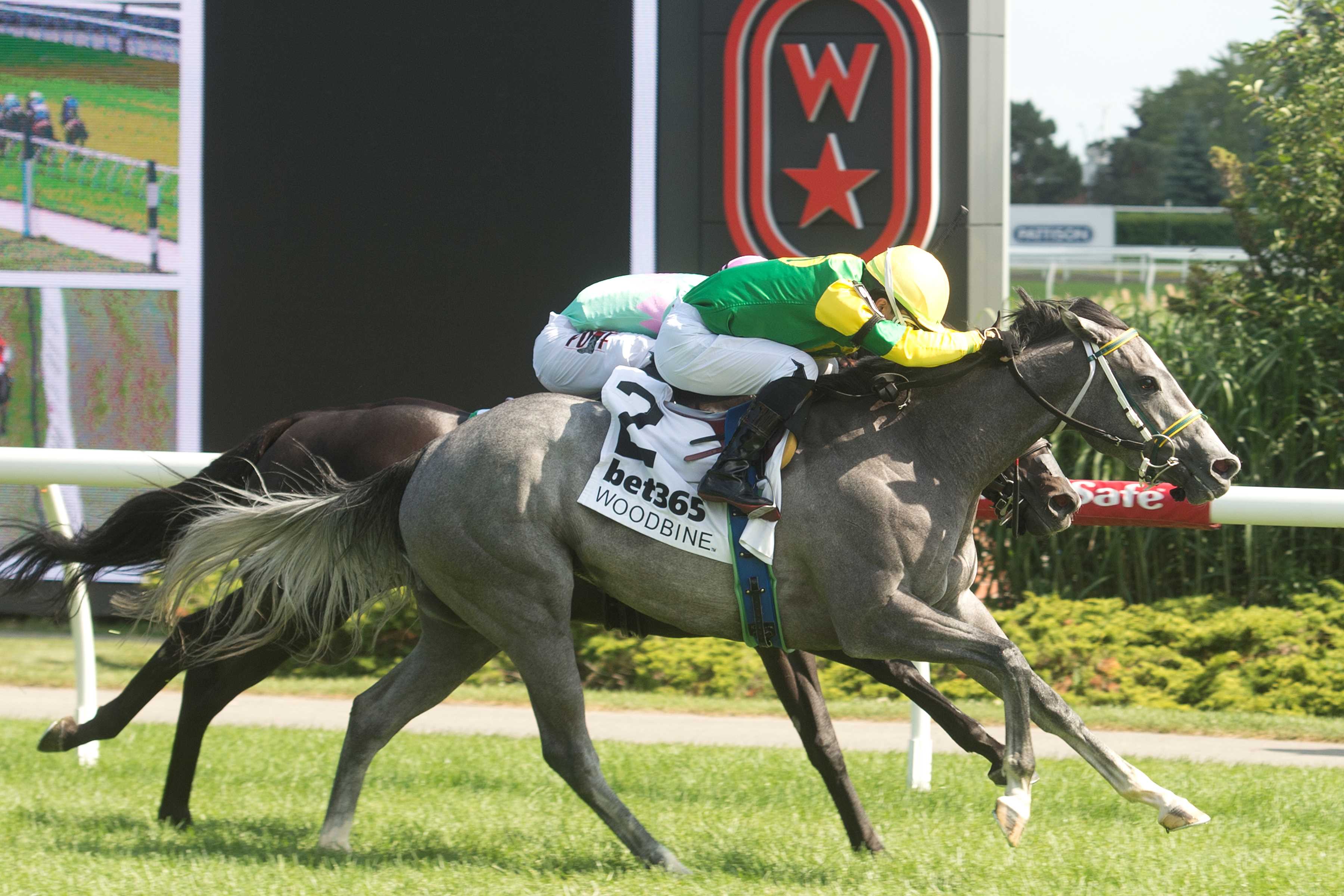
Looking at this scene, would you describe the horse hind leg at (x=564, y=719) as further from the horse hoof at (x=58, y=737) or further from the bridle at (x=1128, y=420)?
the horse hoof at (x=58, y=737)

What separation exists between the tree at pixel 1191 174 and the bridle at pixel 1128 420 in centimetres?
5868

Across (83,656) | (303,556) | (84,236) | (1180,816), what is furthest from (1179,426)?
(84,236)

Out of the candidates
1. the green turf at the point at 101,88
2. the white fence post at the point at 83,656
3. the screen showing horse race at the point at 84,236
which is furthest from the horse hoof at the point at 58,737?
the green turf at the point at 101,88

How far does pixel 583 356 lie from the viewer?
4.70 meters

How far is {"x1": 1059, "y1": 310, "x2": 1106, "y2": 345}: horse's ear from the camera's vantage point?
415 cm

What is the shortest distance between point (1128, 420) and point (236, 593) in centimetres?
305

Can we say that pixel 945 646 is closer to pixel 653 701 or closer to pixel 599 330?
pixel 599 330

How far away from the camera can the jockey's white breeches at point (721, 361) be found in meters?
4.21

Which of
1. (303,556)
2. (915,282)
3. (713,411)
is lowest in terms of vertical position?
(303,556)

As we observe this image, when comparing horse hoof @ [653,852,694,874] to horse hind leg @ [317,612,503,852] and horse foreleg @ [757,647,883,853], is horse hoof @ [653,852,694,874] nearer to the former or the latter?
horse foreleg @ [757,647,883,853]

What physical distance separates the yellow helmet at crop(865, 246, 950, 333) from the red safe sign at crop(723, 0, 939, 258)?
3884 millimetres

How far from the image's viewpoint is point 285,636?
16.3 feet

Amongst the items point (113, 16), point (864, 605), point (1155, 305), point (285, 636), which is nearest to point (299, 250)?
point (113, 16)

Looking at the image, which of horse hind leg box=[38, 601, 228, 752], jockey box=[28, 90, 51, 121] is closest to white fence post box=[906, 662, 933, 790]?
horse hind leg box=[38, 601, 228, 752]
